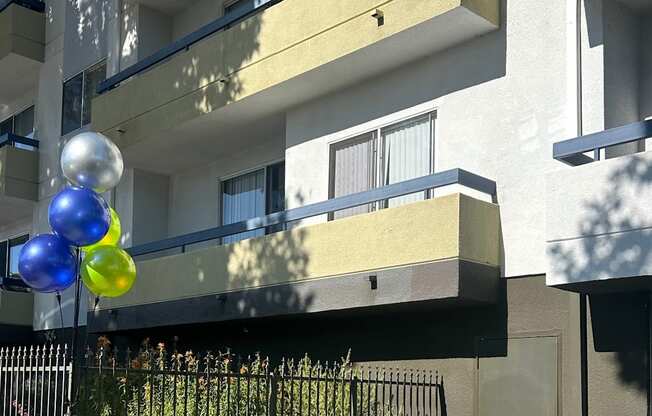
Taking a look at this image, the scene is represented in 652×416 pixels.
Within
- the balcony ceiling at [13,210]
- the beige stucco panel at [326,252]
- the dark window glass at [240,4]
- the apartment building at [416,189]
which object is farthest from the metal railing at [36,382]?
the balcony ceiling at [13,210]

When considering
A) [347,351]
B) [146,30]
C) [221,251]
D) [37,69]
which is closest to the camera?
[347,351]

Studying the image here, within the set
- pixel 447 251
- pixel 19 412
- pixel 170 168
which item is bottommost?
pixel 19 412

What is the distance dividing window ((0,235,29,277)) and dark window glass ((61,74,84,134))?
11.7 ft

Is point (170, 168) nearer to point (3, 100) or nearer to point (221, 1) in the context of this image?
point (221, 1)

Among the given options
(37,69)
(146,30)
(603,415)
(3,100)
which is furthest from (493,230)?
(3,100)

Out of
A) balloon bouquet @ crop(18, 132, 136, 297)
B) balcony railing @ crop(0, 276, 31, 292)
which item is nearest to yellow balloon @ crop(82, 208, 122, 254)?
balloon bouquet @ crop(18, 132, 136, 297)

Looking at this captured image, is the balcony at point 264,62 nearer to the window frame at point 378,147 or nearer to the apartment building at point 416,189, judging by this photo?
the apartment building at point 416,189

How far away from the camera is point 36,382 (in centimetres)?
1075

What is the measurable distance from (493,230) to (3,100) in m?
17.1

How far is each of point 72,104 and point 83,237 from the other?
479 inches

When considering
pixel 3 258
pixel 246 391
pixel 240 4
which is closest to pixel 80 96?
pixel 3 258

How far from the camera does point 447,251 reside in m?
11.3

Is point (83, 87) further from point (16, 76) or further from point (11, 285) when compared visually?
point (11, 285)

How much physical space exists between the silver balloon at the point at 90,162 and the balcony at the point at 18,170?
12166 mm
